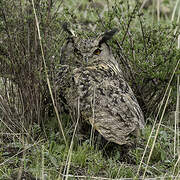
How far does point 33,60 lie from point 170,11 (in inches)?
194

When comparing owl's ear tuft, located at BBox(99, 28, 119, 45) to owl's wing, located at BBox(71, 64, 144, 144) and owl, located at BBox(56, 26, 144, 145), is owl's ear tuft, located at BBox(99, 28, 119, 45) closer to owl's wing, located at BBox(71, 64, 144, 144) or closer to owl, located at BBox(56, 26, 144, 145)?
owl, located at BBox(56, 26, 144, 145)

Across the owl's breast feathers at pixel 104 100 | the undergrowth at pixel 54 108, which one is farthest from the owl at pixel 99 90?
the undergrowth at pixel 54 108

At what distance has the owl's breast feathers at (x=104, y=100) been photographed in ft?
11.0

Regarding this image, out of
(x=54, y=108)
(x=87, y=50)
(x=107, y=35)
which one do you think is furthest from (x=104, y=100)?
(x=107, y=35)

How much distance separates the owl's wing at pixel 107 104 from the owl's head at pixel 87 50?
14 cm

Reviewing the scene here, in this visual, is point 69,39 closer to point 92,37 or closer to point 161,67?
point 92,37

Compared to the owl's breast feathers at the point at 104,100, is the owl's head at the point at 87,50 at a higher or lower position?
higher

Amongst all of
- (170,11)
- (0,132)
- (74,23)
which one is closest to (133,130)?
(0,132)

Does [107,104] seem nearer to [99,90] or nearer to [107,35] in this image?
[99,90]

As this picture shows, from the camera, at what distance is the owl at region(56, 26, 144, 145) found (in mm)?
3387

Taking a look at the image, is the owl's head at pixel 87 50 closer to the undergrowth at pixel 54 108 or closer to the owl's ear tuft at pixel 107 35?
the owl's ear tuft at pixel 107 35

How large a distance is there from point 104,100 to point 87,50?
2.42 ft

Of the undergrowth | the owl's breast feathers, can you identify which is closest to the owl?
the owl's breast feathers

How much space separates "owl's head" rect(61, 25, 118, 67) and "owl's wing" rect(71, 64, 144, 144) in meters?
0.14
